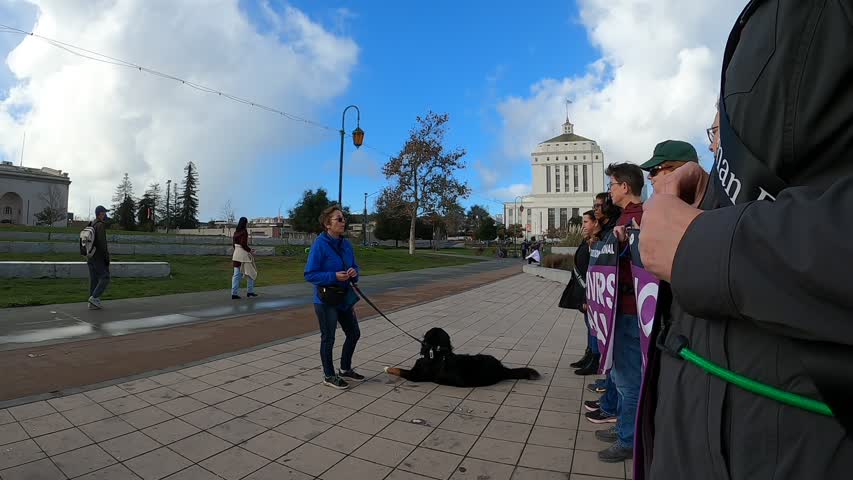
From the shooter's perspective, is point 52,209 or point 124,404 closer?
point 124,404

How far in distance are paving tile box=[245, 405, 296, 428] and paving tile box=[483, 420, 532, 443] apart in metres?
1.82

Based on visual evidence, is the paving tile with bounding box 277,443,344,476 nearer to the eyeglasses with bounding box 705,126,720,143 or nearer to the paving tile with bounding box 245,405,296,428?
the paving tile with bounding box 245,405,296,428

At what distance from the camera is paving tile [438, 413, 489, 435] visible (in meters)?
3.71

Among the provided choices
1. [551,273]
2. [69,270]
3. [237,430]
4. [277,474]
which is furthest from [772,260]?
[551,273]

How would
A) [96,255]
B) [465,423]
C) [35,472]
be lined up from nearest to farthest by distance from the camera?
[35,472]
[465,423]
[96,255]

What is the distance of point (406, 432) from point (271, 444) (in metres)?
1.09

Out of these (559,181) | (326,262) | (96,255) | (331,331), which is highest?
(559,181)

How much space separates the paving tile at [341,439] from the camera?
3.39 m

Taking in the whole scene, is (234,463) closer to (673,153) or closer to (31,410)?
(31,410)

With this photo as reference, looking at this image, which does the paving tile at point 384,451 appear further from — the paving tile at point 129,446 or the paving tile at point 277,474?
the paving tile at point 129,446

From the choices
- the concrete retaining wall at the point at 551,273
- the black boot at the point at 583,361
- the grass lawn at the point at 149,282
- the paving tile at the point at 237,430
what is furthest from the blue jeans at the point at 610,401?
the concrete retaining wall at the point at 551,273

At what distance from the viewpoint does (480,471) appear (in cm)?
304

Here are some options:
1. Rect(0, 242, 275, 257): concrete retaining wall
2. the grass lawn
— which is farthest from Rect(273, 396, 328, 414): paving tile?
Rect(0, 242, 275, 257): concrete retaining wall

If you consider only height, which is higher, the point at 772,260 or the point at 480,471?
the point at 772,260
